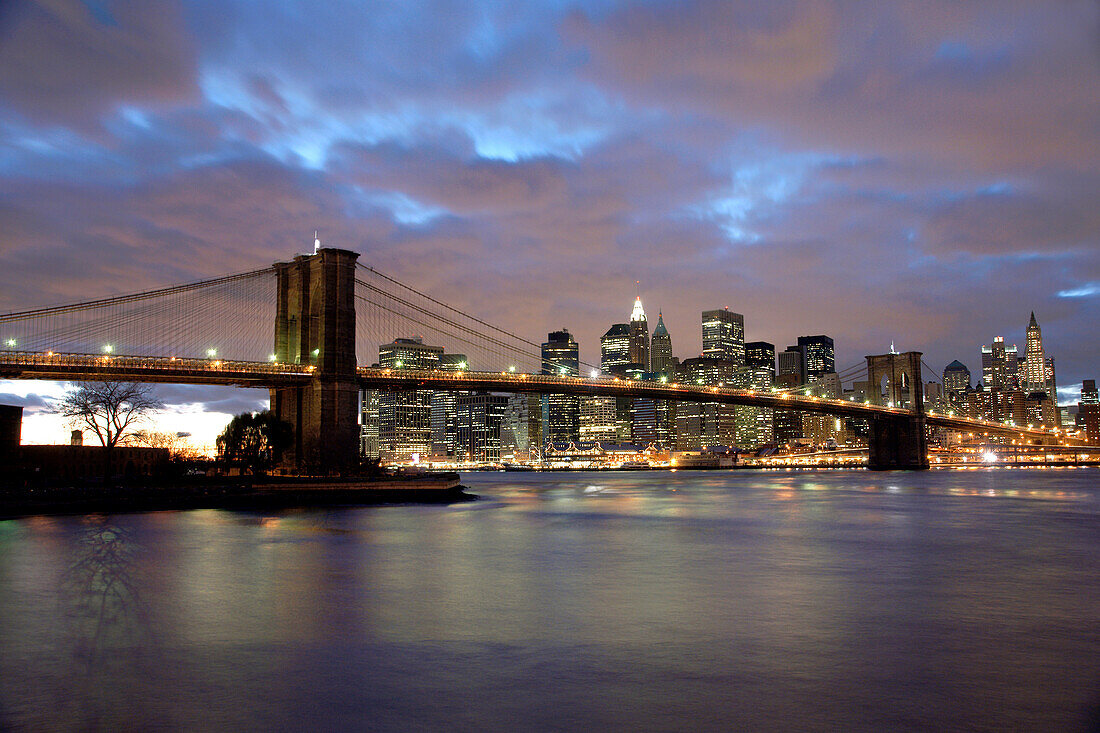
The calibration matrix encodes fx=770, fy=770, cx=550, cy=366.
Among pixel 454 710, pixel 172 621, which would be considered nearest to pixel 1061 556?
pixel 454 710

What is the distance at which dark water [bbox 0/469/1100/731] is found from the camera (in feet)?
27.3

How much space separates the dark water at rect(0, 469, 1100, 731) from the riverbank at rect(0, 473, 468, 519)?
9278 mm

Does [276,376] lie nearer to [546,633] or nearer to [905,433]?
[546,633]

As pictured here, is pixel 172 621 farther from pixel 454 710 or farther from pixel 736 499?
pixel 736 499

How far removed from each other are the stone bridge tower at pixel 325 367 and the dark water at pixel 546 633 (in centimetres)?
2451

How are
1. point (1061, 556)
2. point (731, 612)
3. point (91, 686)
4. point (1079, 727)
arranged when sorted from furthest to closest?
point (1061, 556) → point (731, 612) → point (91, 686) → point (1079, 727)

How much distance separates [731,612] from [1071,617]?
5.70m

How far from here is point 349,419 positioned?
5141 cm

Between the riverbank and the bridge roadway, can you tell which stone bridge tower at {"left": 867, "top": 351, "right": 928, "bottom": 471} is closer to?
the bridge roadway

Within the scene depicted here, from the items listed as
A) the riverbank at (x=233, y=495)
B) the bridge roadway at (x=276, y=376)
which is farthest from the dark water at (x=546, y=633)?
the bridge roadway at (x=276, y=376)

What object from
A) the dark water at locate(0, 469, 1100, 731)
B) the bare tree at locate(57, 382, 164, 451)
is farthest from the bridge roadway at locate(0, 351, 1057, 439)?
the dark water at locate(0, 469, 1100, 731)

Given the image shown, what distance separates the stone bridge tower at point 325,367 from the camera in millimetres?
50219

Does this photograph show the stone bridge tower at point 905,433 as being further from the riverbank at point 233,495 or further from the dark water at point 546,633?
the dark water at point 546,633

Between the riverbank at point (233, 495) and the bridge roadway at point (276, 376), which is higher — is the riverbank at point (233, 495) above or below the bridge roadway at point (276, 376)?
below
